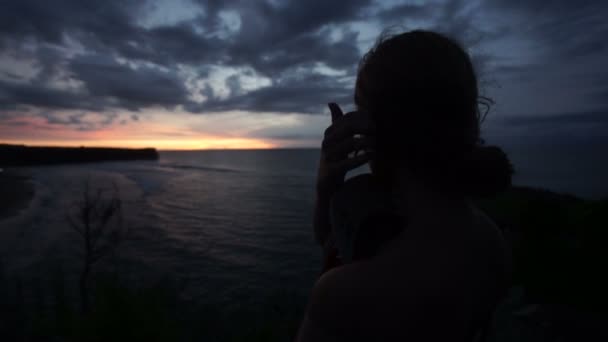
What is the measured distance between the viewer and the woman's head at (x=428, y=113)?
3.28 feet

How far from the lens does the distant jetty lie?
78.7 meters

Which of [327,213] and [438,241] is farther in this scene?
[327,213]

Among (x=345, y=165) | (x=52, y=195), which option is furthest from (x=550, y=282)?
(x=52, y=195)

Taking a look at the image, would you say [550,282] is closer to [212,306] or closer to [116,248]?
[212,306]

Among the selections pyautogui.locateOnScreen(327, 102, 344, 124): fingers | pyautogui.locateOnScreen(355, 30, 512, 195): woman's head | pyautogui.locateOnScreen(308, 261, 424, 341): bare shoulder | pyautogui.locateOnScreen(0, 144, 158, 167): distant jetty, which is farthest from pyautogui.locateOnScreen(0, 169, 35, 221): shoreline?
pyautogui.locateOnScreen(0, 144, 158, 167): distant jetty

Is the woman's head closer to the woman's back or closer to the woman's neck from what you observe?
the woman's neck

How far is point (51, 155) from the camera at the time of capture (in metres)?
88.0

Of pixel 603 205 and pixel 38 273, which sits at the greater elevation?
pixel 603 205

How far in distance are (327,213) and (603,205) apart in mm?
8797

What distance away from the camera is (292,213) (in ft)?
87.6

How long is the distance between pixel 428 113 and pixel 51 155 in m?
113

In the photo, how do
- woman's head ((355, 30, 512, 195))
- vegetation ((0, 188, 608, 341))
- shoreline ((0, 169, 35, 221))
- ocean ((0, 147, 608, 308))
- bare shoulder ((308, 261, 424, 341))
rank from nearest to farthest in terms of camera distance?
bare shoulder ((308, 261, 424, 341)) → woman's head ((355, 30, 512, 195)) → vegetation ((0, 188, 608, 341)) → ocean ((0, 147, 608, 308)) → shoreline ((0, 169, 35, 221))

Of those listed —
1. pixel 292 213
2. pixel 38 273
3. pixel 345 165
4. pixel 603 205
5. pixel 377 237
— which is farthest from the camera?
pixel 292 213

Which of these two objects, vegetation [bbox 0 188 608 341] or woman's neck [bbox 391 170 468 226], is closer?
woman's neck [bbox 391 170 468 226]
